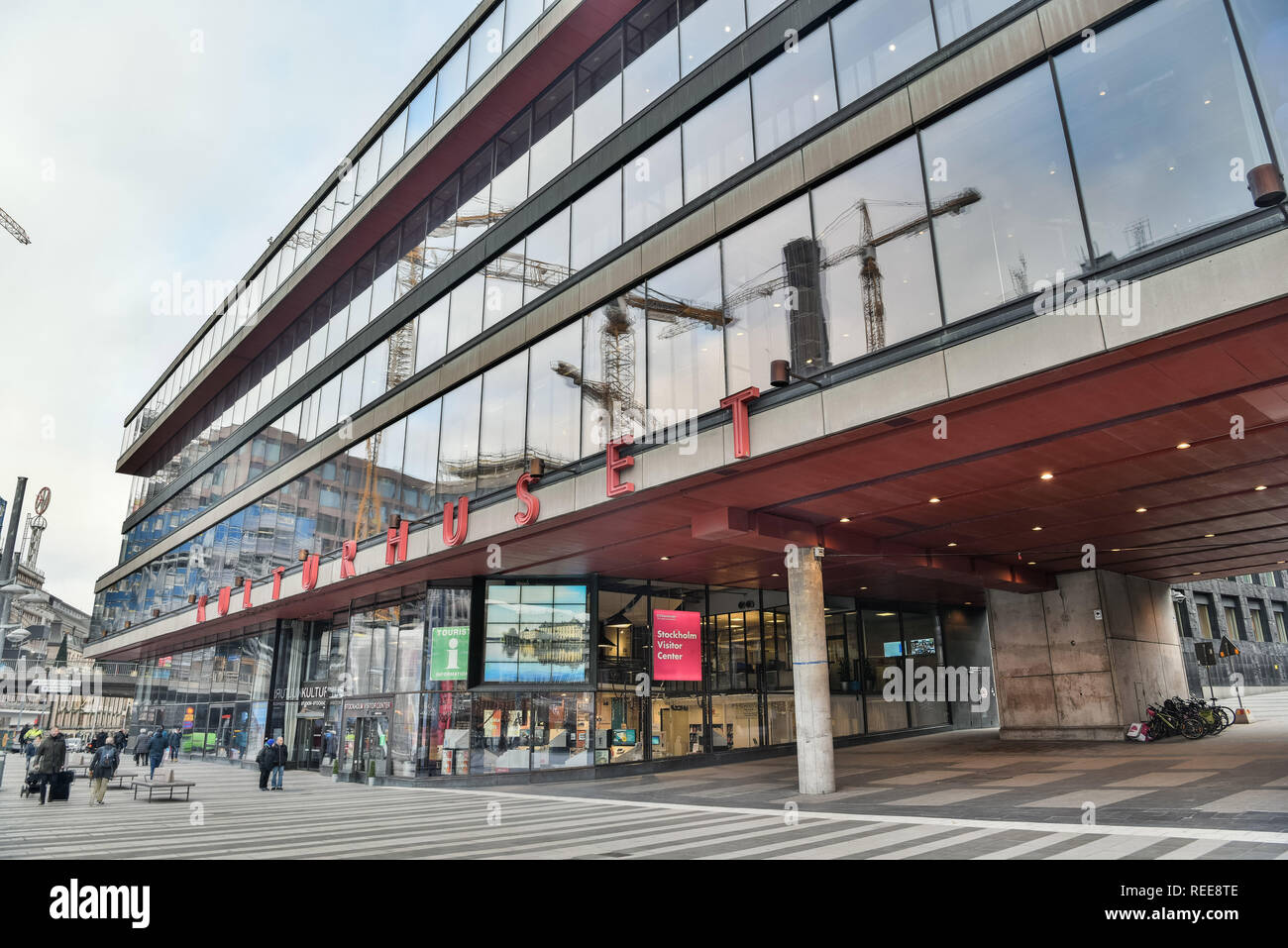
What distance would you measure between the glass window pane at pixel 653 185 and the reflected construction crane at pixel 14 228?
11222cm

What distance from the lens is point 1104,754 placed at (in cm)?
2348

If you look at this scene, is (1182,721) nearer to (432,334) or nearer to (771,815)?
(771,815)

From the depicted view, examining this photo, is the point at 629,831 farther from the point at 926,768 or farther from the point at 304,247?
the point at 304,247

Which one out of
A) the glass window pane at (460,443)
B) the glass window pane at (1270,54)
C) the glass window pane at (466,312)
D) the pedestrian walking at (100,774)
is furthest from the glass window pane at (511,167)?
the pedestrian walking at (100,774)

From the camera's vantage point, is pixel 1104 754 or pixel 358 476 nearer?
pixel 1104 754

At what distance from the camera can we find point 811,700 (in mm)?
18797

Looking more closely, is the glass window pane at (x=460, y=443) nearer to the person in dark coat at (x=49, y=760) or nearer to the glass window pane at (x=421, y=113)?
the person in dark coat at (x=49, y=760)

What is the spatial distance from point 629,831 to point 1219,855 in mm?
8623

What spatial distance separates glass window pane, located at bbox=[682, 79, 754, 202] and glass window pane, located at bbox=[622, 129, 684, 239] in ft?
1.20

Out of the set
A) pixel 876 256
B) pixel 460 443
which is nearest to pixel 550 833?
pixel 876 256

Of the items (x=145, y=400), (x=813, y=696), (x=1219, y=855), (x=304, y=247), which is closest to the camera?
(x=1219, y=855)

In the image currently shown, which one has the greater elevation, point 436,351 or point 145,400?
point 145,400
